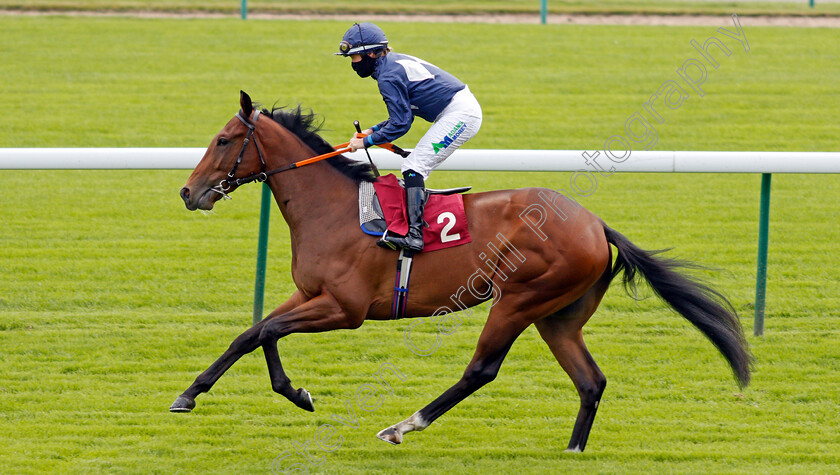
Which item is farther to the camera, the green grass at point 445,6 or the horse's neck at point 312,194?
the green grass at point 445,6

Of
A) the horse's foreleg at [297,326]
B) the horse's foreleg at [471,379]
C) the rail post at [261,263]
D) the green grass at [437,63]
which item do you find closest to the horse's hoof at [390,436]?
the horse's foreleg at [471,379]

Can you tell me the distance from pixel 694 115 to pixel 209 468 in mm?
8303

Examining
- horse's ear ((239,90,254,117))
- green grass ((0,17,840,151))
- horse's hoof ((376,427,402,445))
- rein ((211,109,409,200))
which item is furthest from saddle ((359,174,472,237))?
green grass ((0,17,840,151))

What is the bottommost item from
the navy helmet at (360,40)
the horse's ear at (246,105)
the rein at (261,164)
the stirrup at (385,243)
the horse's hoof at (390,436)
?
the horse's hoof at (390,436)

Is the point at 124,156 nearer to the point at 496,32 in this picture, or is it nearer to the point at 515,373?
the point at 515,373

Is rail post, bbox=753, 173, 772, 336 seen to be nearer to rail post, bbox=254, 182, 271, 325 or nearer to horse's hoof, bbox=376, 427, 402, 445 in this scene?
horse's hoof, bbox=376, 427, 402, 445

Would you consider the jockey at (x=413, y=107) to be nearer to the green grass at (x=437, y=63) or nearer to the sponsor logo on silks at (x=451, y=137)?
the sponsor logo on silks at (x=451, y=137)

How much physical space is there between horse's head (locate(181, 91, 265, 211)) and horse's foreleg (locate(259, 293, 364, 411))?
64 cm

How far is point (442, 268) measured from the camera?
14.8 ft

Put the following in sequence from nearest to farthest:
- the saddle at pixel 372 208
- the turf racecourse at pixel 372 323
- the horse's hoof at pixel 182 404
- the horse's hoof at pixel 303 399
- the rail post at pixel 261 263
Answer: the horse's hoof at pixel 182 404 < the horse's hoof at pixel 303 399 < the saddle at pixel 372 208 < the turf racecourse at pixel 372 323 < the rail post at pixel 261 263

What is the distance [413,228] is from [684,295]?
1.32 meters

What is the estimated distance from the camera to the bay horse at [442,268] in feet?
14.6

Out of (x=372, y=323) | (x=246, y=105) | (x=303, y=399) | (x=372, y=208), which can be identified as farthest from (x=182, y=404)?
(x=372, y=323)

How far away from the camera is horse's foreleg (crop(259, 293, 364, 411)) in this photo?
4.34 metres
